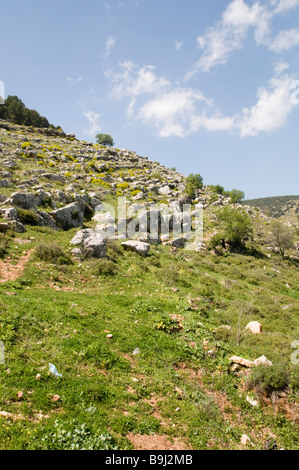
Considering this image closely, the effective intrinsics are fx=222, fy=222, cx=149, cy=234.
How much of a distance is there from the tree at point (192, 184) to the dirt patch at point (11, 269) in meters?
45.6

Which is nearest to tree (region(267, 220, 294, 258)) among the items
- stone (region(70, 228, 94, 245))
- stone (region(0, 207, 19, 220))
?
stone (region(70, 228, 94, 245))

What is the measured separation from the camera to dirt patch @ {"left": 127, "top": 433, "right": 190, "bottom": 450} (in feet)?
18.8

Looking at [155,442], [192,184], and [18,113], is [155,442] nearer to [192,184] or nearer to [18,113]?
[192,184]

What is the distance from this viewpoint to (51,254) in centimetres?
1535

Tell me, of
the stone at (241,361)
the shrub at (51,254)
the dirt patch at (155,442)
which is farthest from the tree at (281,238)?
the dirt patch at (155,442)

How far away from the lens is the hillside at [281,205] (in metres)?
126

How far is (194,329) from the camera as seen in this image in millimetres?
11664

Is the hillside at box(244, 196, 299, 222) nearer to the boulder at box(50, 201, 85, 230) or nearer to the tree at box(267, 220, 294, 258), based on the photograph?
the tree at box(267, 220, 294, 258)

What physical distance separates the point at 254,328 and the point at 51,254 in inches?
544

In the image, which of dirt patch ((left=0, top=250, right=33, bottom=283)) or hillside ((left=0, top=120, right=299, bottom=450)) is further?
dirt patch ((left=0, top=250, right=33, bottom=283))

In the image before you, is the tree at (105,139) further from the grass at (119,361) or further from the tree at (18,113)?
the grass at (119,361)

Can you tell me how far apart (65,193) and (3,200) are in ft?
30.8

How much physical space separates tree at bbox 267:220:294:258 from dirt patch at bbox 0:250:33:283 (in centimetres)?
4134
